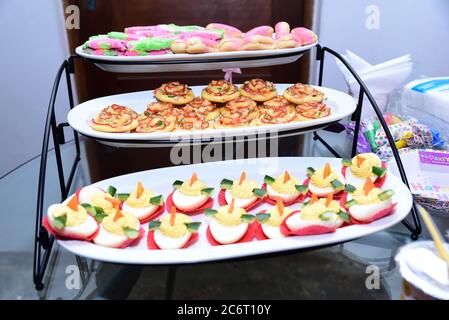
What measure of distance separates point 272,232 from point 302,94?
42 cm

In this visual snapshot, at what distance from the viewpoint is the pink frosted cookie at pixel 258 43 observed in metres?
0.85

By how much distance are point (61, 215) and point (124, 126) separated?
254mm

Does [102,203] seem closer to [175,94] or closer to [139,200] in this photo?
[139,200]

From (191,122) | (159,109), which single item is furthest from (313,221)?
(159,109)

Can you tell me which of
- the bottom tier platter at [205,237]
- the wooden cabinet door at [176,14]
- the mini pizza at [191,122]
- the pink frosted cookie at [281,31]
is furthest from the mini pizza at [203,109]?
the wooden cabinet door at [176,14]

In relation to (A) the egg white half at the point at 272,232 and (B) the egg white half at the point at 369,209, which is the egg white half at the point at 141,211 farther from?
(B) the egg white half at the point at 369,209

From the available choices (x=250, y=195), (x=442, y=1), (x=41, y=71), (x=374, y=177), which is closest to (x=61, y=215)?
(x=250, y=195)

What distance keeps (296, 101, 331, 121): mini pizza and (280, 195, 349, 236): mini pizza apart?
10.3 inches

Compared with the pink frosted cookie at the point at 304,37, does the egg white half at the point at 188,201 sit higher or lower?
lower

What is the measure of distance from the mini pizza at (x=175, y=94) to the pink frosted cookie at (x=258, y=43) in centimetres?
20

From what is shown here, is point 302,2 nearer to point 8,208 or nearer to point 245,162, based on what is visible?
point 245,162

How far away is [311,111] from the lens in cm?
90

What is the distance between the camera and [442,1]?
1.44 metres
